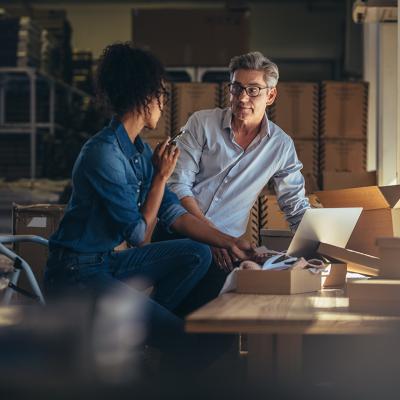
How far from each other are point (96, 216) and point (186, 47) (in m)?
5.18

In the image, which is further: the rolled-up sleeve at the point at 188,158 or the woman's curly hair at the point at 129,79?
the rolled-up sleeve at the point at 188,158

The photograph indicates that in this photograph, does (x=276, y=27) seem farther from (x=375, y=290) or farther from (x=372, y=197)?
(x=375, y=290)

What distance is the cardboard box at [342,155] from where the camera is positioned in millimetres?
5812

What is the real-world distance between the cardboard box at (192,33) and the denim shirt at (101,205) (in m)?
5.04

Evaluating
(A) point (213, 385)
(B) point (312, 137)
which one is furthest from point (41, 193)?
(A) point (213, 385)

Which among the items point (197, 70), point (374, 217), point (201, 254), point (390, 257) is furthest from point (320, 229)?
point (197, 70)

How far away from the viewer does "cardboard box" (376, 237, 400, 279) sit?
6.76 ft

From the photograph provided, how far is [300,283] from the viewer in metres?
2.29

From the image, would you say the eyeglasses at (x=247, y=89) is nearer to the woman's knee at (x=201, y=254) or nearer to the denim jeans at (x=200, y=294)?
the denim jeans at (x=200, y=294)

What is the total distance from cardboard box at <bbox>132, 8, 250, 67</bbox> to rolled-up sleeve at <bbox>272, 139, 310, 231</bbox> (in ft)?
13.1

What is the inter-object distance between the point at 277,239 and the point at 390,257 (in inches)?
53.4

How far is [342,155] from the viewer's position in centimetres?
584

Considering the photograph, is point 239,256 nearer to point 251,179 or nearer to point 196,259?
point 196,259

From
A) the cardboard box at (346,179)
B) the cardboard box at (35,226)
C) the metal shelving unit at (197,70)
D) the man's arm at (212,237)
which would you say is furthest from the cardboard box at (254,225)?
the metal shelving unit at (197,70)
